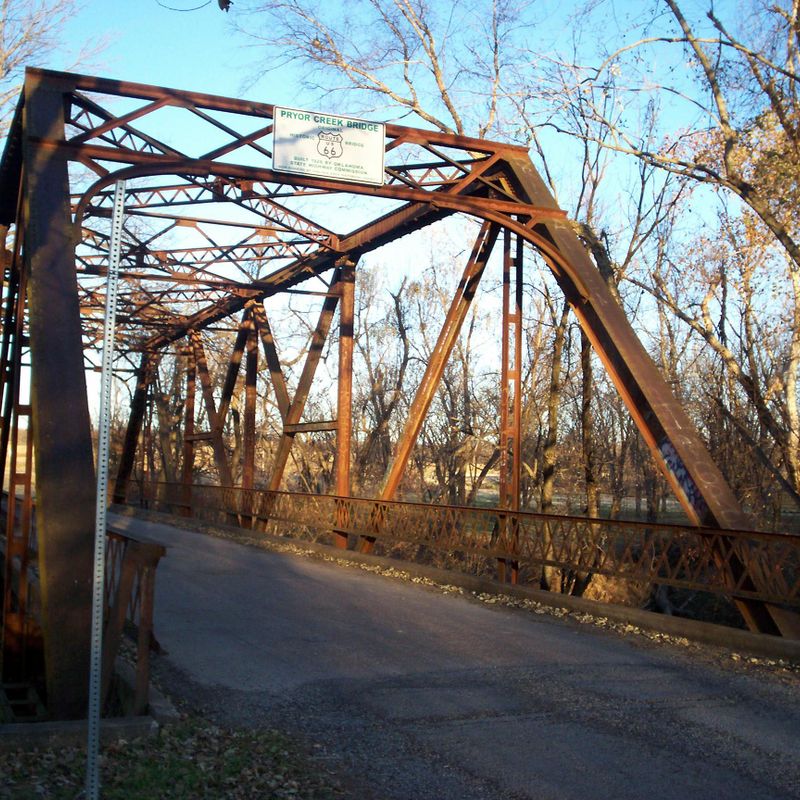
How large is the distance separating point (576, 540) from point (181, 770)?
292 inches

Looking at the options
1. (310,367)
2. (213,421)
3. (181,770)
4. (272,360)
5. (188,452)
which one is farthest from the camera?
(188,452)

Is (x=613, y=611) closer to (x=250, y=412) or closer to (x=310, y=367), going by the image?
Answer: (x=310, y=367)

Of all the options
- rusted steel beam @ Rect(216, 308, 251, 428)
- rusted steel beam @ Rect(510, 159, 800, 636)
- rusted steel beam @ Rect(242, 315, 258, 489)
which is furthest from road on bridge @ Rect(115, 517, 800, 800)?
rusted steel beam @ Rect(216, 308, 251, 428)

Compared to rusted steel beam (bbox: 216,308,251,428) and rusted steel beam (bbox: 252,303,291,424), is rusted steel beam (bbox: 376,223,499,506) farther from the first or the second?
rusted steel beam (bbox: 216,308,251,428)

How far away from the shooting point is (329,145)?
12.6 m

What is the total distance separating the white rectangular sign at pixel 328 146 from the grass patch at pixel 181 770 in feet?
27.6

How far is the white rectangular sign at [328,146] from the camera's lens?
12391mm

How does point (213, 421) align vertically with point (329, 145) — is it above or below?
below

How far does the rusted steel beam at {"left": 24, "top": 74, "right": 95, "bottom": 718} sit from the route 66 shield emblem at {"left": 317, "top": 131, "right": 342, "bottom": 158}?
16.3ft

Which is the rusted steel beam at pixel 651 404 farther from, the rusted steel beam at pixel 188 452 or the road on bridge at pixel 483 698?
the rusted steel beam at pixel 188 452

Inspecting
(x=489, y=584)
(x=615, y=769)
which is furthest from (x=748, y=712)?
(x=489, y=584)

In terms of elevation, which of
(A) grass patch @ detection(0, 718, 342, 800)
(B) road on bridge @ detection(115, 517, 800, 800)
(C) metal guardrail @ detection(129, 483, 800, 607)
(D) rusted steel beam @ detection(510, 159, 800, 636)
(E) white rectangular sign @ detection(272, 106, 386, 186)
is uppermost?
(E) white rectangular sign @ detection(272, 106, 386, 186)

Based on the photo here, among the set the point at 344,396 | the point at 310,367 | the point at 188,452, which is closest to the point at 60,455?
the point at 344,396

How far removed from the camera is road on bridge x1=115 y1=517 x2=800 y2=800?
5160 millimetres
